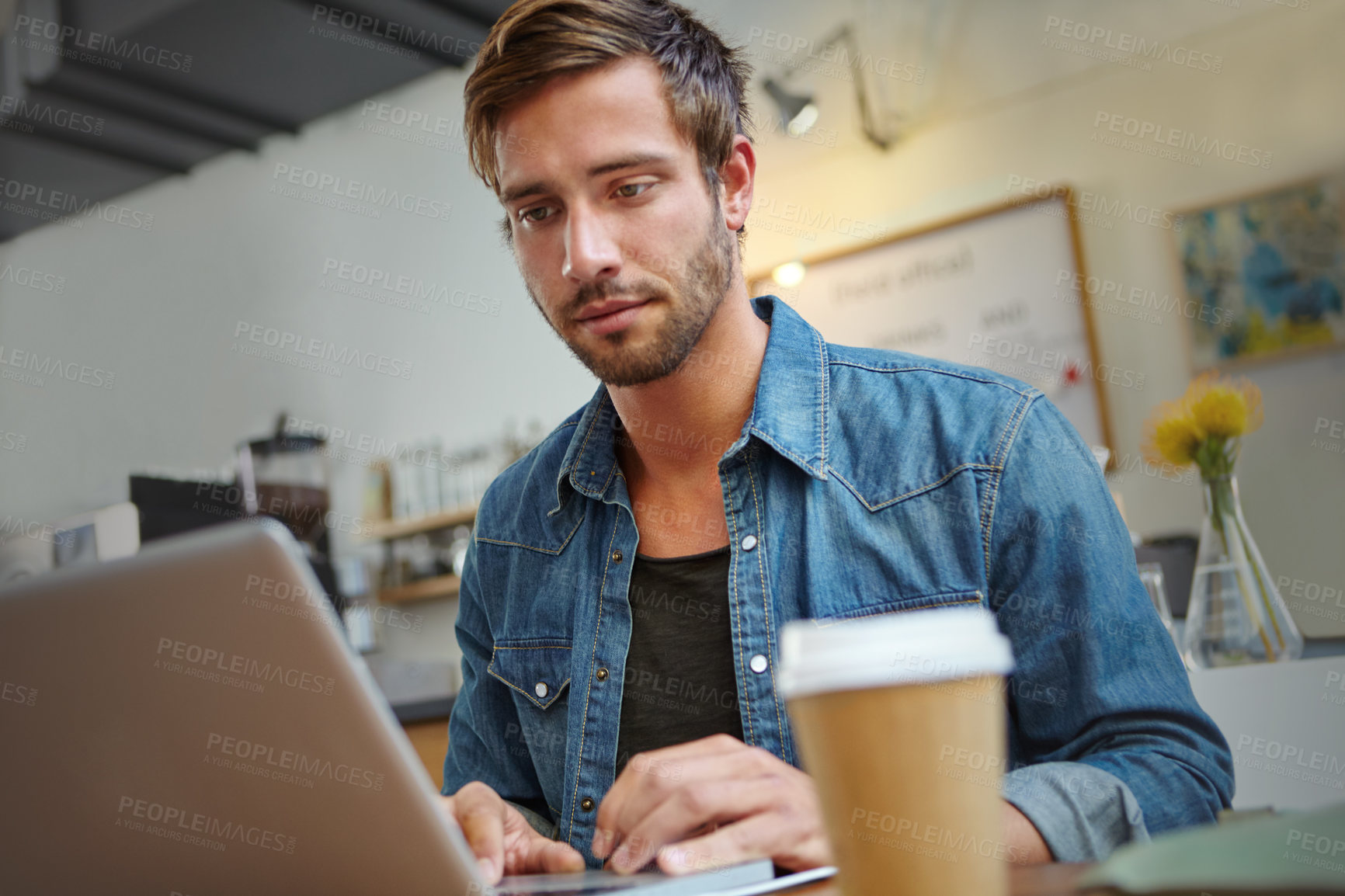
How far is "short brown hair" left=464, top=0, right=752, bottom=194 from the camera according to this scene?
1230 millimetres

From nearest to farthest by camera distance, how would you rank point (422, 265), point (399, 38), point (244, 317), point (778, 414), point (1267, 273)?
point (778, 414) → point (1267, 273) → point (399, 38) → point (422, 265) → point (244, 317)

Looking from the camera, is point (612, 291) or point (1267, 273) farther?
point (1267, 273)

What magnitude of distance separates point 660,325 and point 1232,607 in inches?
33.0

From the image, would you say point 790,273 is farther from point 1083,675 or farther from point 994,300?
point 1083,675

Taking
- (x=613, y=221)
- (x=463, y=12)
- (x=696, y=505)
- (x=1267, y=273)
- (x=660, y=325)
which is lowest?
(x=696, y=505)

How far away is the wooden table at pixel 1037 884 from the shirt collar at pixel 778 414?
565mm

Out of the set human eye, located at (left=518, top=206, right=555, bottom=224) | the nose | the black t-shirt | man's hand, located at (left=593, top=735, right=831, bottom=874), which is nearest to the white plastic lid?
man's hand, located at (left=593, top=735, right=831, bottom=874)

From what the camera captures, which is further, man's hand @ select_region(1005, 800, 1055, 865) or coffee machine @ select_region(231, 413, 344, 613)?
coffee machine @ select_region(231, 413, 344, 613)

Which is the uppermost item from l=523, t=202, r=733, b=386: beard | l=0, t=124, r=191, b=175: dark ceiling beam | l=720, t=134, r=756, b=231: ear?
l=0, t=124, r=191, b=175: dark ceiling beam

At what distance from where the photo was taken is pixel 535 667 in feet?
4.00

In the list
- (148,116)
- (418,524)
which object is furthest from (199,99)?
(418,524)

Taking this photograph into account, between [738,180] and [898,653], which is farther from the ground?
[738,180]

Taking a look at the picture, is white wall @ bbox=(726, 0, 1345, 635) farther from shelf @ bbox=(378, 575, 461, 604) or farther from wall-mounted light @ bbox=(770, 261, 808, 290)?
shelf @ bbox=(378, 575, 461, 604)

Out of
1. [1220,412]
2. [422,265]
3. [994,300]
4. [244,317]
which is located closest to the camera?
[1220,412]
